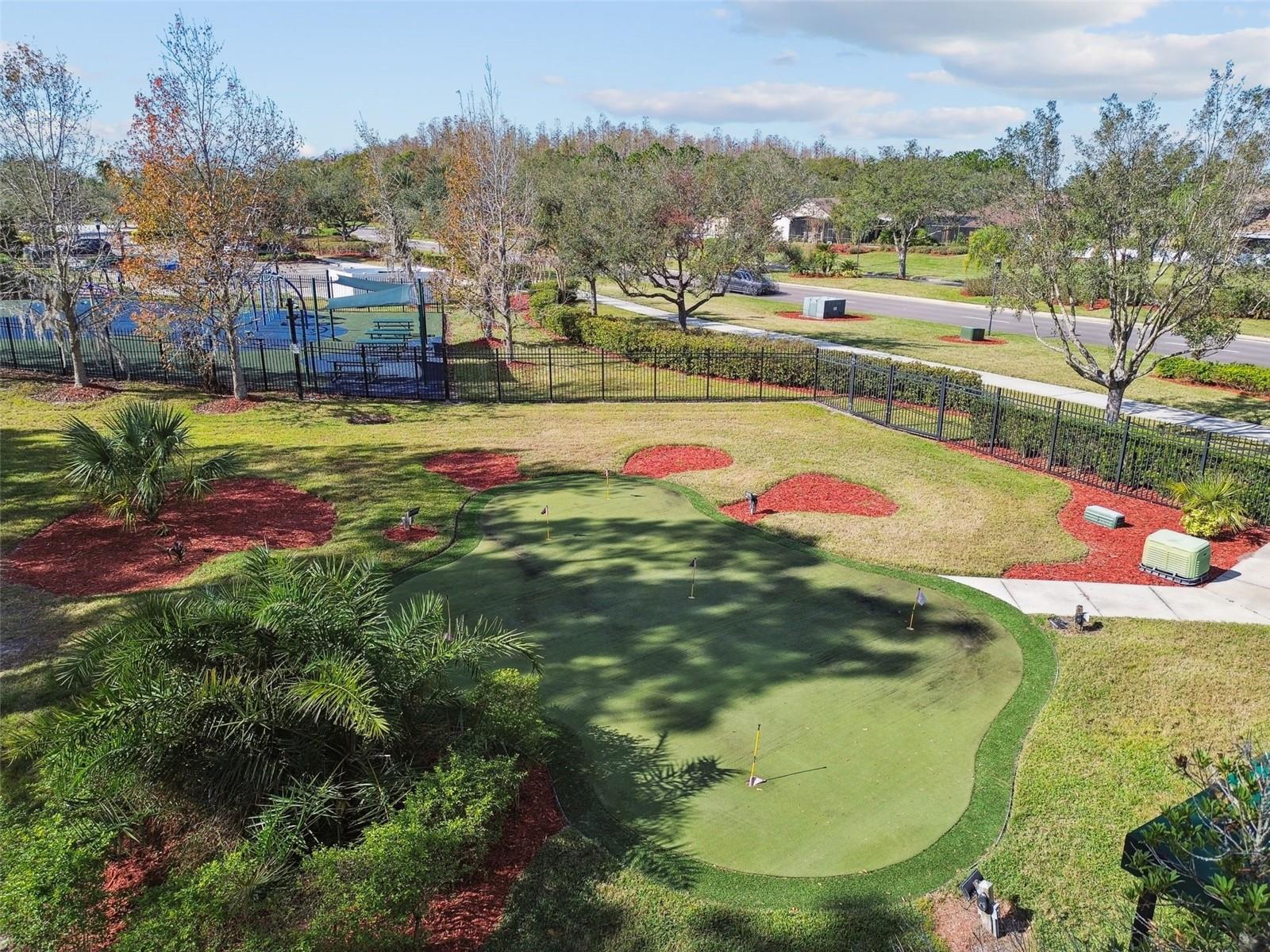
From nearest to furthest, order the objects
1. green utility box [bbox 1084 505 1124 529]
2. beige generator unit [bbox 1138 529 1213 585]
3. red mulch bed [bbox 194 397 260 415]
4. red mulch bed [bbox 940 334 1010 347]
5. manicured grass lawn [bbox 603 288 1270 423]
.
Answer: beige generator unit [bbox 1138 529 1213 585], green utility box [bbox 1084 505 1124 529], red mulch bed [bbox 194 397 260 415], manicured grass lawn [bbox 603 288 1270 423], red mulch bed [bbox 940 334 1010 347]

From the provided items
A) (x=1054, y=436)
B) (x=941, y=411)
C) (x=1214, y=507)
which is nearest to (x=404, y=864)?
(x=1214, y=507)

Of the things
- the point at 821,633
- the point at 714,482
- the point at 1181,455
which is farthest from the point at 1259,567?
the point at 714,482

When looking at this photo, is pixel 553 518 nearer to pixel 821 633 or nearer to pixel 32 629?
pixel 821 633

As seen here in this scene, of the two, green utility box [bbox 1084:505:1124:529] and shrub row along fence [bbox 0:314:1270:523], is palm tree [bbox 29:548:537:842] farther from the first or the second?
shrub row along fence [bbox 0:314:1270:523]

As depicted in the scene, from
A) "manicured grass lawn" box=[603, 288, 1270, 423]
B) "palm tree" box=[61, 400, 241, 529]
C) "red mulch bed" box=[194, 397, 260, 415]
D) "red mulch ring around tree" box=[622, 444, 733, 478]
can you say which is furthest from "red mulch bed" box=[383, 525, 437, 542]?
"manicured grass lawn" box=[603, 288, 1270, 423]

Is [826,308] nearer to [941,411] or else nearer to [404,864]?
[941,411]

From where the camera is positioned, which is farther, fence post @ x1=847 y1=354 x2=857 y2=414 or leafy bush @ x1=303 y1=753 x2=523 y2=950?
fence post @ x1=847 y1=354 x2=857 y2=414
